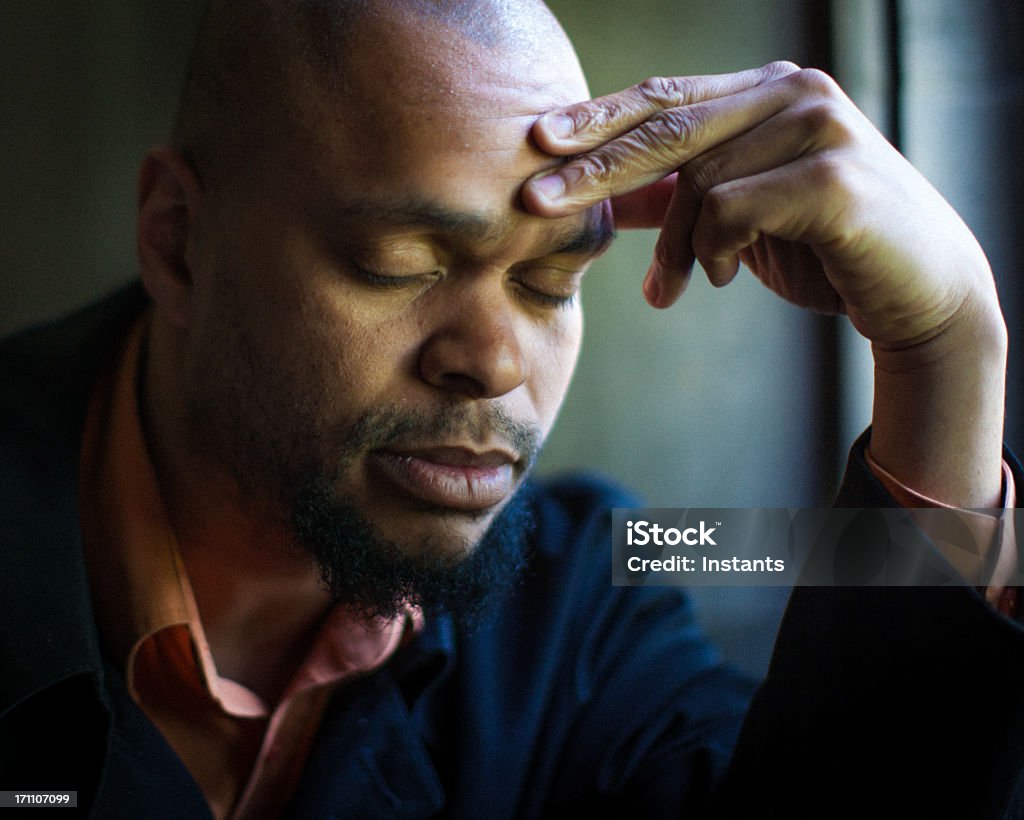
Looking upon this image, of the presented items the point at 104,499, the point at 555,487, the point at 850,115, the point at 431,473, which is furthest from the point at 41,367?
the point at 850,115

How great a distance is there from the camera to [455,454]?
31.3 inches

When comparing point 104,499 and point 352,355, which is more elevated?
point 352,355

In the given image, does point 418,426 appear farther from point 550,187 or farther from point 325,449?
point 550,187

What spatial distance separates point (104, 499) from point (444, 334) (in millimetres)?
406

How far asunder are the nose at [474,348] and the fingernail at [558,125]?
5.2 inches

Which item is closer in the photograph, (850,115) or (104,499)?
(850,115)

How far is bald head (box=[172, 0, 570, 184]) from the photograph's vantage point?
758 millimetres

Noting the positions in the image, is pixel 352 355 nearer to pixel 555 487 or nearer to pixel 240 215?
pixel 240 215

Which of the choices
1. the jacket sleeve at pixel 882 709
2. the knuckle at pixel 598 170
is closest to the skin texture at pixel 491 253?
the knuckle at pixel 598 170

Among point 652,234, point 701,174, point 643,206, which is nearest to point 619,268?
point 652,234

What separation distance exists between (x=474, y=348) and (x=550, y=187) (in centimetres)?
14

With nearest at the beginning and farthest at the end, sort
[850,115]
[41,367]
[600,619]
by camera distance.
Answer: [850,115] < [41,367] < [600,619]

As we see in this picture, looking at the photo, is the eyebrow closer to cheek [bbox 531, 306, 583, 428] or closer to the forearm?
cheek [bbox 531, 306, 583, 428]

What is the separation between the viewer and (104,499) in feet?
2.93
